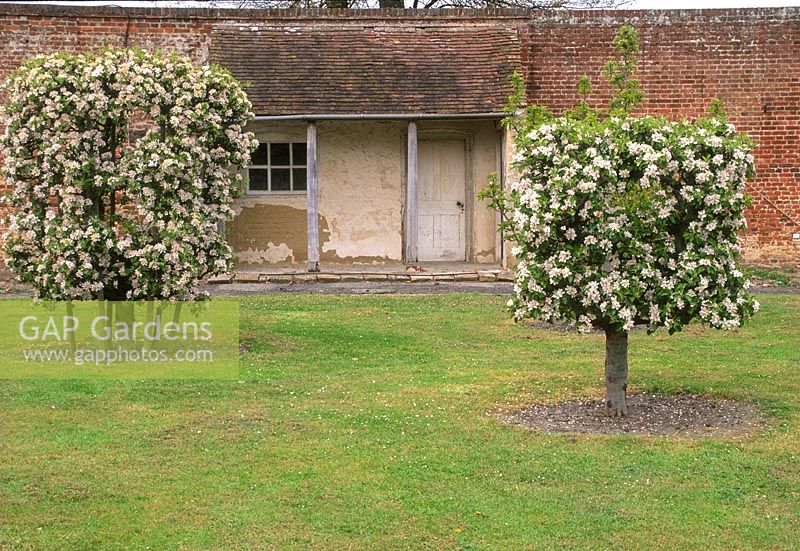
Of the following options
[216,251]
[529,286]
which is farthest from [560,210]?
→ [216,251]

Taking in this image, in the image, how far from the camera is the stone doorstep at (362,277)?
17.3 meters

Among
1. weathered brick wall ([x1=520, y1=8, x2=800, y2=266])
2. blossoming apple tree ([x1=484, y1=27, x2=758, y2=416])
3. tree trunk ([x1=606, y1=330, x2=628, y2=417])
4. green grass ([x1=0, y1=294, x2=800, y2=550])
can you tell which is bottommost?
green grass ([x1=0, y1=294, x2=800, y2=550])

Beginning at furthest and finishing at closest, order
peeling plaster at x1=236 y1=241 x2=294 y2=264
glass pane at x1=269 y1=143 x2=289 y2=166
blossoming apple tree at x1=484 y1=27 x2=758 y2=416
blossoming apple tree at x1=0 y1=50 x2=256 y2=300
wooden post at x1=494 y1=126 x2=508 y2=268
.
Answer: glass pane at x1=269 y1=143 x2=289 y2=166 → peeling plaster at x1=236 y1=241 x2=294 y2=264 → wooden post at x1=494 y1=126 x2=508 y2=268 → blossoming apple tree at x1=0 y1=50 x2=256 y2=300 → blossoming apple tree at x1=484 y1=27 x2=758 y2=416

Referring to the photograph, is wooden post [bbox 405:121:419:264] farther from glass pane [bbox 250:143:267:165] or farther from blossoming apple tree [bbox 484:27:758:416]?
blossoming apple tree [bbox 484:27:758:416]

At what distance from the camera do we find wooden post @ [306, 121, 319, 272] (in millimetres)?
17609

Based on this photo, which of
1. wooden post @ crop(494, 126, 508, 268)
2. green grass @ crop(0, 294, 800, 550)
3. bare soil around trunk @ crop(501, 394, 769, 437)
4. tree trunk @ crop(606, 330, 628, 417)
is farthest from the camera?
wooden post @ crop(494, 126, 508, 268)

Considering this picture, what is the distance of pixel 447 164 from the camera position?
63.2 feet

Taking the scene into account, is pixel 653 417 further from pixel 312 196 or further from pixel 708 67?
pixel 708 67

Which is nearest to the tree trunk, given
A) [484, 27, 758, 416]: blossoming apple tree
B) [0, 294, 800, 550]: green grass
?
[484, 27, 758, 416]: blossoming apple tree

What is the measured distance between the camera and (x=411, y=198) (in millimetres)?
17672

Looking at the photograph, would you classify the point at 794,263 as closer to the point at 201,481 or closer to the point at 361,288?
the point at 361,288

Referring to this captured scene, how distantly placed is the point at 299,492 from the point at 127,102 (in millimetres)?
5332

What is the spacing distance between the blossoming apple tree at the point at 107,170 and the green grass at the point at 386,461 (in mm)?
1336

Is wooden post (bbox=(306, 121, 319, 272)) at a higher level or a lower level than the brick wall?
lower
